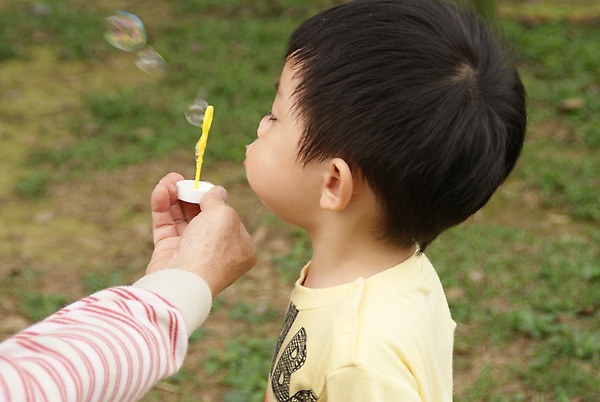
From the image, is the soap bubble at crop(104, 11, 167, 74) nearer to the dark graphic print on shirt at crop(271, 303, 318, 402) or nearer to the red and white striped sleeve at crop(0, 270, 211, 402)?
the dark graphic print on shirt at crop(271, 303, 318, 402)

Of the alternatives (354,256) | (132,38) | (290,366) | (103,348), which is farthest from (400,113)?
(132,38)

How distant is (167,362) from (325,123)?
0.59 meters

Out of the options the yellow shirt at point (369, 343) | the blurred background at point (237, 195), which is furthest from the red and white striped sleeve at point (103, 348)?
the blurred background at point (237, 195)

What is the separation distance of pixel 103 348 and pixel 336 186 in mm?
635

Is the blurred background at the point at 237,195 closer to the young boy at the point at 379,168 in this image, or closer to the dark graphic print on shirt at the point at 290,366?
the young boy at the point at 379,168

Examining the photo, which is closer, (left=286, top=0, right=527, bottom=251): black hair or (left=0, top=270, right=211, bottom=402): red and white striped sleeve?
(left=0, top=270, right=211, bottom=402): red and white striped sleeve

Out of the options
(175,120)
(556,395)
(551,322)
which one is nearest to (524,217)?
(551,322)

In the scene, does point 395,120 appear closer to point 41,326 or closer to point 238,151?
point 41,326

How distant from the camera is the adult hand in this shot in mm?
1540

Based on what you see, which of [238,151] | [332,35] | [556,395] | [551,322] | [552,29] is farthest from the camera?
[552,29]

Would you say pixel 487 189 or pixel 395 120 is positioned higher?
pixel 395 120

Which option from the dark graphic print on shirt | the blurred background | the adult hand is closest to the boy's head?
the adult hand

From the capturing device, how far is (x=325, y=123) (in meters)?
1.62

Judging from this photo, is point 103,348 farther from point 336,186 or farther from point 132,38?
point 132,38
